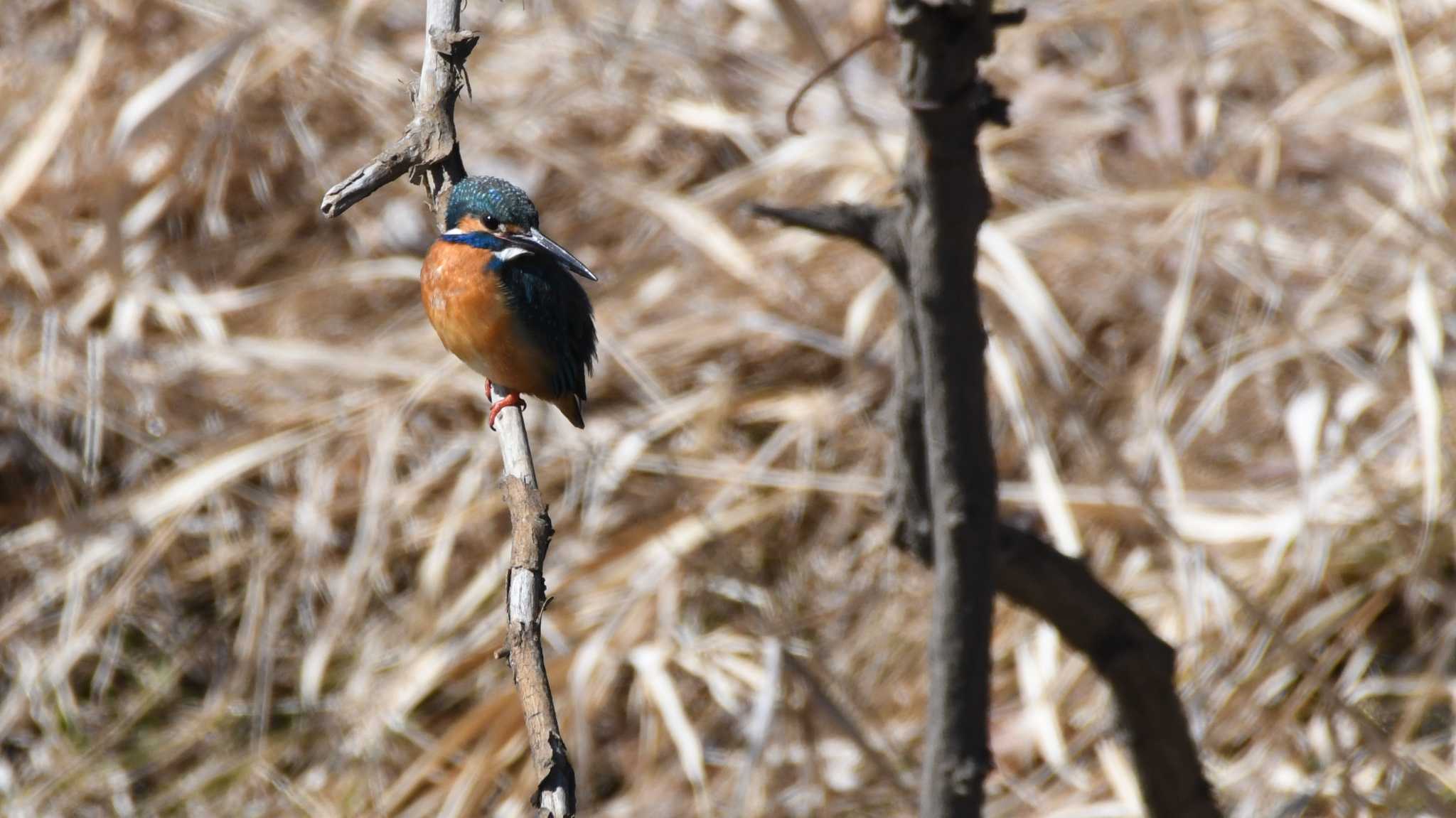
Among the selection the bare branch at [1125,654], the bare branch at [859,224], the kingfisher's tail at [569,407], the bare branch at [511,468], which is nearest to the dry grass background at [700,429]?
the bare branch at [1125,654]

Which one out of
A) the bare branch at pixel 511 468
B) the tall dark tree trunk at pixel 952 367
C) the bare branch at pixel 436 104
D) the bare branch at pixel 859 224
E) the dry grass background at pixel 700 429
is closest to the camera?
the bare branch at pixel 511 468

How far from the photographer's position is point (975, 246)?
5.24 feet

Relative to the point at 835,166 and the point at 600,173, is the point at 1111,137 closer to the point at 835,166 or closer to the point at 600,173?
the point at 835,166

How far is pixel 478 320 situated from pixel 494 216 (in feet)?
0.42

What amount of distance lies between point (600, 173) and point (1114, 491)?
141cm

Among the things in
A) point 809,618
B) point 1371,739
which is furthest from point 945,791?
point 809,618

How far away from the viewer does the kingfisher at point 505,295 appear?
99 centimetres

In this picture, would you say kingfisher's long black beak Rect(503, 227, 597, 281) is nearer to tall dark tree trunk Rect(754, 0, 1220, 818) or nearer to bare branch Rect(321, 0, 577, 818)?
bare branch Rect(321, 0, 577, 818)

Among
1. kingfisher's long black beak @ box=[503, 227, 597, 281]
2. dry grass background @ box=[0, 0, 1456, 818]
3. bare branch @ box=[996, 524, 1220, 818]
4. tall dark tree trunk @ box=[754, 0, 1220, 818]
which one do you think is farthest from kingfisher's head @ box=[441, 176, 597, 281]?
dry grass background @ box=[0, 0, 1456, 818]

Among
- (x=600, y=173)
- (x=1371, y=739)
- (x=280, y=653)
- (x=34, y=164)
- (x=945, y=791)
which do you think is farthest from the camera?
(x=34, y=164)

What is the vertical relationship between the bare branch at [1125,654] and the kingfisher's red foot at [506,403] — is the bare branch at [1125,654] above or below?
above

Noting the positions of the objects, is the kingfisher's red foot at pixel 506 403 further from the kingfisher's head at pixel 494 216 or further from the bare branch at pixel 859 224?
the bare branch at pixel 859 224

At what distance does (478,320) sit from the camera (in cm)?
110

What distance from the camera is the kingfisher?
99 cm
